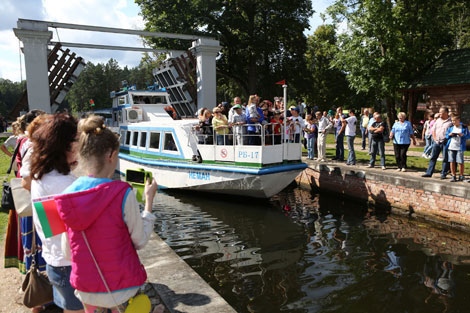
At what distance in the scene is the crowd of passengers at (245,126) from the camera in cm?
1017

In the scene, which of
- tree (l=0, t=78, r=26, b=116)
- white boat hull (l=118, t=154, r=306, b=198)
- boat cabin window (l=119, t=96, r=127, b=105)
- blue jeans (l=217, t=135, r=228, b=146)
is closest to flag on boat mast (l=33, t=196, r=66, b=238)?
white boat hull (l=118, t=154, r=306, b=198)

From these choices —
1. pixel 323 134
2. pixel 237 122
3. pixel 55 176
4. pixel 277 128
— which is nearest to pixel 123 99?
pixel 237 122

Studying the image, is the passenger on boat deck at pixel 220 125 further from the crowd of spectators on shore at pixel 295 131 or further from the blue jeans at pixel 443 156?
the blue jeans at pixel 443 156

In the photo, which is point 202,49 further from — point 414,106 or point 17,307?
point 17,307

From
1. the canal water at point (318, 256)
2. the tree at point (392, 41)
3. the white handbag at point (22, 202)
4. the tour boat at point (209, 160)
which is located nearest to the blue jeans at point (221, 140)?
the tour boat at point (209, 160)

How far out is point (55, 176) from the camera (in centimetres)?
268

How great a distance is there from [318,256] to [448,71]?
52.9ft

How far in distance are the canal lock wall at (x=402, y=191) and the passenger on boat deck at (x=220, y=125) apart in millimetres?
4106

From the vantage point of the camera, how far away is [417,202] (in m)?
9.45

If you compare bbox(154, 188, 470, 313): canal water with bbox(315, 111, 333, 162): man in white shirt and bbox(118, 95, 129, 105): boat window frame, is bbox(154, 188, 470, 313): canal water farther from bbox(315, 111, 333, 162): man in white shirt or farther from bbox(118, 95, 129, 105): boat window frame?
bbox(118, 95, 129, 105): boat window frame

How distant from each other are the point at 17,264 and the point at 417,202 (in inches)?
358

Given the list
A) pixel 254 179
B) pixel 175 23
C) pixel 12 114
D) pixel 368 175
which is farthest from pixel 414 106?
pixel 12 114

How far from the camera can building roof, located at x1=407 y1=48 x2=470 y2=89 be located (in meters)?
17.7

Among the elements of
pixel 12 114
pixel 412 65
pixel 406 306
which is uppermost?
pixel 412 65
